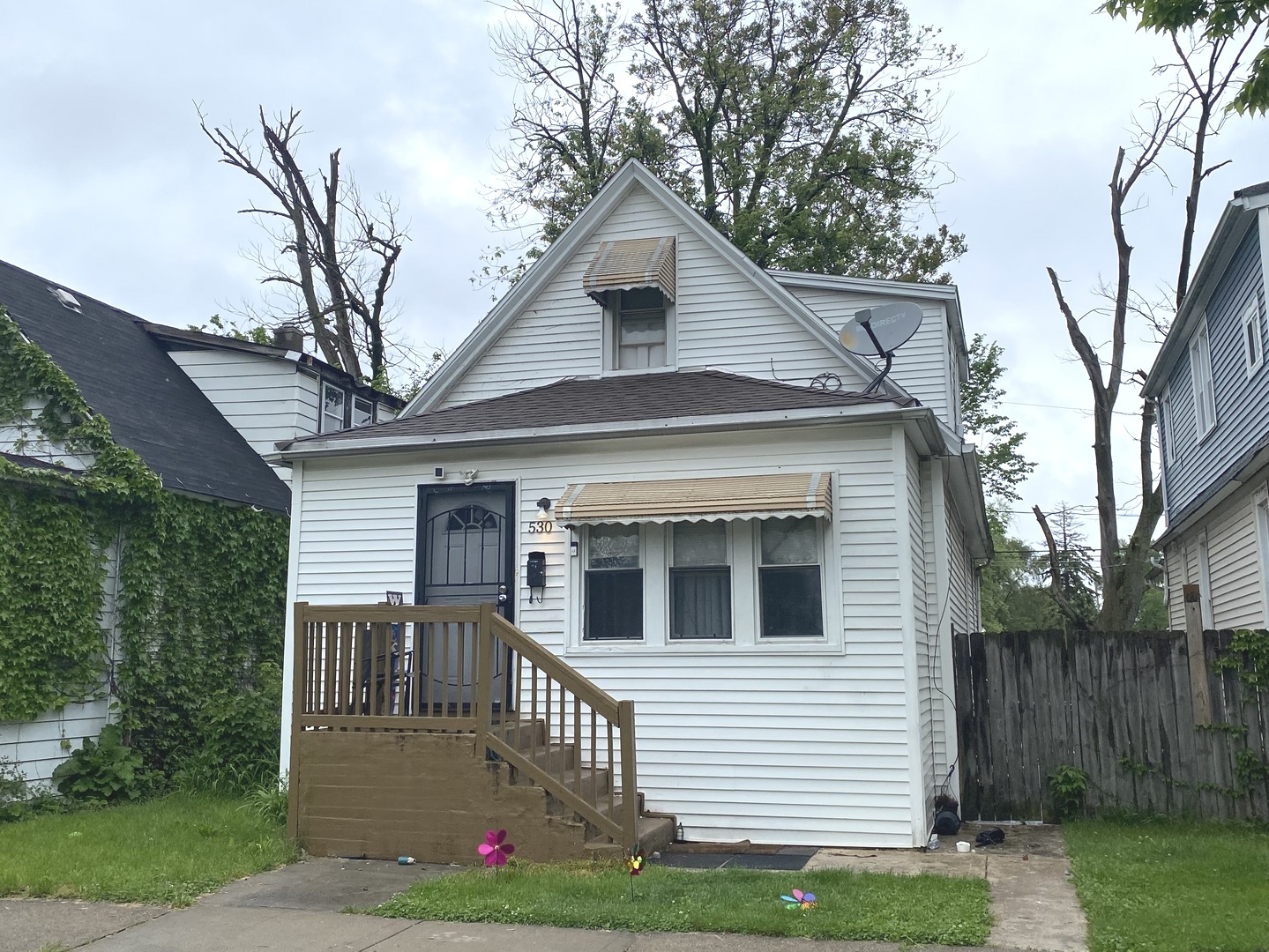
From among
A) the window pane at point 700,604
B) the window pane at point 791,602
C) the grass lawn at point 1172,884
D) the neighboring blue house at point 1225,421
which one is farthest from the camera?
the neighboring blue house at point 1225,421

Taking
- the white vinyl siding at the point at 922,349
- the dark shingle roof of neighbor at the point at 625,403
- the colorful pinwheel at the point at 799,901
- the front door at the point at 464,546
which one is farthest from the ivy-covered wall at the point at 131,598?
the white vinyl siding at the point at 922,349

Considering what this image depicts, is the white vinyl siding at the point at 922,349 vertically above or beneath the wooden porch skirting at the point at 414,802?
above

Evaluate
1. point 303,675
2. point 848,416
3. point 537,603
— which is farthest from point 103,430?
point 848,416

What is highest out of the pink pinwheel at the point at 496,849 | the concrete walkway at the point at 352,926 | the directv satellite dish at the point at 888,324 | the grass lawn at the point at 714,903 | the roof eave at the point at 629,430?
the directv satellite dish at the point at 888,324

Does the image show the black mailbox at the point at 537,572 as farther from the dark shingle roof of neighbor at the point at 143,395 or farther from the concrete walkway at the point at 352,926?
the dark shingle roof of neighbor at the point at 143,395

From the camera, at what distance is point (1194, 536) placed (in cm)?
1523

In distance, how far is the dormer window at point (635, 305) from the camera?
1141cm

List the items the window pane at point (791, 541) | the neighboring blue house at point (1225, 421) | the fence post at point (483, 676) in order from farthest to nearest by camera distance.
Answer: the neighboring blue house at point (1225, 421), the window pane at point (791, 541), the fence post at point (483, 676)

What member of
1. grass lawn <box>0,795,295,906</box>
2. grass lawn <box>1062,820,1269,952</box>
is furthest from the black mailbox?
A: grass lawn <box>1062,820,1269,952</box>

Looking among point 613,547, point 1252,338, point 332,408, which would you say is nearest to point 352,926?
point 613,547

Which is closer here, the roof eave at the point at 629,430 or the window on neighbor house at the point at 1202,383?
the roof eave at the point at 629,430

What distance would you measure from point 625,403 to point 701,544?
1745mm

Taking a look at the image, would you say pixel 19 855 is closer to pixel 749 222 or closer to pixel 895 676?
pixel 895 676

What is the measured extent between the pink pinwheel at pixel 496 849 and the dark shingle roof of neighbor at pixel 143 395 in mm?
6813
